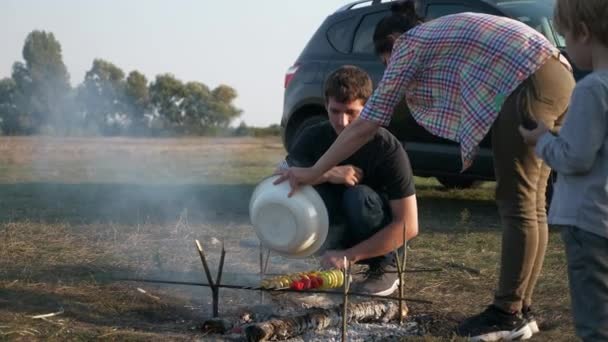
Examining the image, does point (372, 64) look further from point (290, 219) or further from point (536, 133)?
point (536, 133)

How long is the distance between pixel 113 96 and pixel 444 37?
1229 inches

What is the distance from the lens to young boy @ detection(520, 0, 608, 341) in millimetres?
2137

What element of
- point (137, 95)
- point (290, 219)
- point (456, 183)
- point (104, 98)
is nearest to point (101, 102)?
point (104, 98)

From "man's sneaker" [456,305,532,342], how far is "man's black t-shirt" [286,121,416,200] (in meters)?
0.75

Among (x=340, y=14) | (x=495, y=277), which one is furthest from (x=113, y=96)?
(x=495, y=277)

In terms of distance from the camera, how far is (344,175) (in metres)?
3.58

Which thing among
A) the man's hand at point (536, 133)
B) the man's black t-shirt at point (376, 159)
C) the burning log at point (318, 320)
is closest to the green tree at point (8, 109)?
the man's black t-shirt at point (376, 159)

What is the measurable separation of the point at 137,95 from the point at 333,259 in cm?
3604

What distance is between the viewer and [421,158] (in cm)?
625

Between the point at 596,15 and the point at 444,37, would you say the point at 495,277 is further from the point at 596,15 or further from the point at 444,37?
the point at 596,15

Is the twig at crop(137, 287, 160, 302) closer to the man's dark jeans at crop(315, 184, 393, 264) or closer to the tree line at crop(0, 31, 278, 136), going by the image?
the man's dark jeans at crop(315, 184, 393, 264)

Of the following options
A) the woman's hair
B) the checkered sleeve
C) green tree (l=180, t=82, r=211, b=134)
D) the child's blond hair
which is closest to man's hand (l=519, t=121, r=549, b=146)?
the child's blond hair

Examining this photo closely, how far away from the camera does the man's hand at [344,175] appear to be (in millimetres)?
3562

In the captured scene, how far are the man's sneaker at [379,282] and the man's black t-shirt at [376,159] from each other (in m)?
0.35
